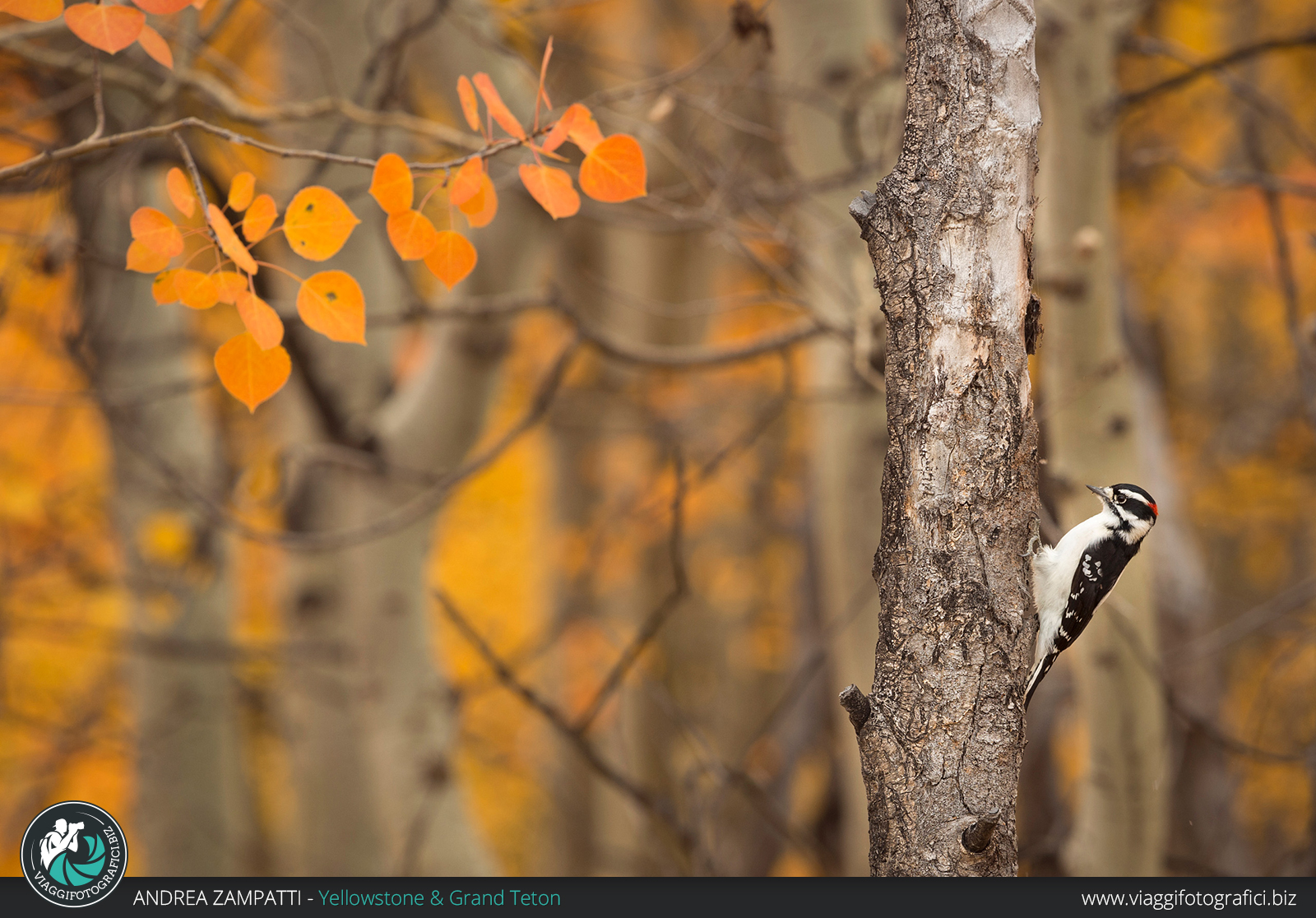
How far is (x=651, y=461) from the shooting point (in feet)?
29.3

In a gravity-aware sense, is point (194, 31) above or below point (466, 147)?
above

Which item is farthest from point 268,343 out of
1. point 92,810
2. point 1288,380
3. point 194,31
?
point 1288,380

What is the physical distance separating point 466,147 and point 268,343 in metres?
1.37

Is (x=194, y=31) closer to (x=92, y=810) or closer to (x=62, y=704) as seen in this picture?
(x=92, y=810)

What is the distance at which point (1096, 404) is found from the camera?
9.32 ft

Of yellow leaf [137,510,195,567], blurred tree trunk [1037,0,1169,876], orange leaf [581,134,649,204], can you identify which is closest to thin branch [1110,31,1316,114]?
blurred tree trunk [1037,0,1169,876]

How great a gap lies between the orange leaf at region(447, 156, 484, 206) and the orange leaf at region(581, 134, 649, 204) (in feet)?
0.59

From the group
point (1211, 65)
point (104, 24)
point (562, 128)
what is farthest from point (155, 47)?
point (1211, 65)

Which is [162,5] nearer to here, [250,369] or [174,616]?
[250,369]

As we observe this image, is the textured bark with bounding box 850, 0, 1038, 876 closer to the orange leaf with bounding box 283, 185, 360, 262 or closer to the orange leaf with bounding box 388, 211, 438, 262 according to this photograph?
the orange leaf with bounding box 388, 211, 438, 262

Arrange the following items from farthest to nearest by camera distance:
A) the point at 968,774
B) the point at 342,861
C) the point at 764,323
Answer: the point at 764,323 < the point at 342,861 < the point at 968,774

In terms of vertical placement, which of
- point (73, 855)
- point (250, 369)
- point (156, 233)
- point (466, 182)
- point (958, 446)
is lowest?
point (73, 855)

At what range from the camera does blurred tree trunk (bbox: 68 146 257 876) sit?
162 inches

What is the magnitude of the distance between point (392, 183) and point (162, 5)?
0.49 metres
